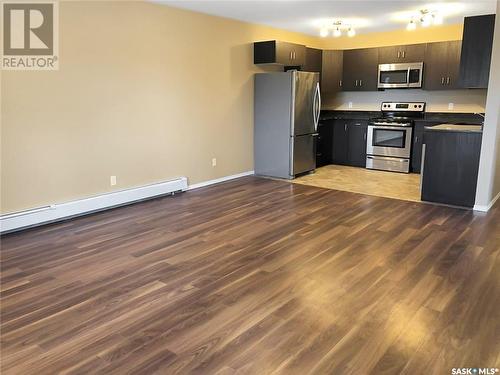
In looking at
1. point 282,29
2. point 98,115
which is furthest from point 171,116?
point 282,29

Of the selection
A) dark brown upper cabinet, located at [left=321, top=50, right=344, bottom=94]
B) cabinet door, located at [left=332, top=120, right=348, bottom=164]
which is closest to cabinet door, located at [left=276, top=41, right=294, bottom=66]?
dark brown upper cabinet, located at [left=321, top=50, right=344, bottom=94]

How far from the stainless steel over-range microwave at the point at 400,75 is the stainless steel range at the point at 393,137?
0.41 meters

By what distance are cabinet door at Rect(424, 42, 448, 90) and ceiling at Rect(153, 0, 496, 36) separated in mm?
467

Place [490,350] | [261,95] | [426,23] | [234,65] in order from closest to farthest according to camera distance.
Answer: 1. [490,350]
2. [426,23]
3. [234,65]
4. [261,95]

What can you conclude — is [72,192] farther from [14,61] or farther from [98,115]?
[14,61]

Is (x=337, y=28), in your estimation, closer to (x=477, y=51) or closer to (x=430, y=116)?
(x=430, y=116)

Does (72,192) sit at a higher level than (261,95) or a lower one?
lower

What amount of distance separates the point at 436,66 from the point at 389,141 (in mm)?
1458

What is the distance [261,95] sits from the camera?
6.74 m

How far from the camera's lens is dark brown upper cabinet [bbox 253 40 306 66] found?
644 cm

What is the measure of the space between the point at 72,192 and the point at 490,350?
411 centimetres

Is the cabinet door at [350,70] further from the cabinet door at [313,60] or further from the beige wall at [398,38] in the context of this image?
the cabinet door at [313,60]

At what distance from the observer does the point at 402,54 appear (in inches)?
284

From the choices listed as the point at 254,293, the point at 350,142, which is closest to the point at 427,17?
the point at 350,142
